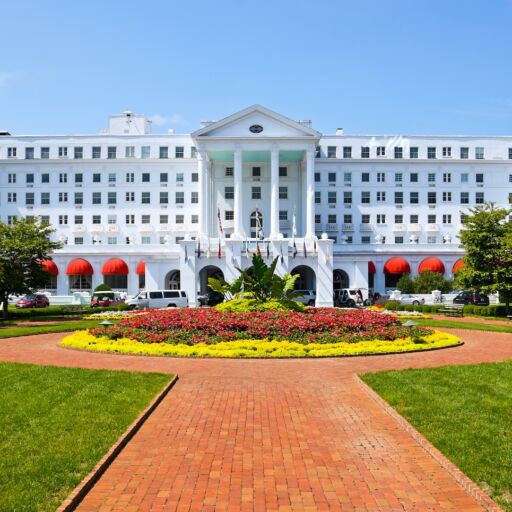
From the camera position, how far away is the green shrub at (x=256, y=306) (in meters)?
27.1

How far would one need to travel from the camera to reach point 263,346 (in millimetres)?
20875

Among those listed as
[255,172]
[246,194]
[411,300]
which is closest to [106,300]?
[246,194]

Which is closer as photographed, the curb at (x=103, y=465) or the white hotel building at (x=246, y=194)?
the curb at (x=103, y=465)

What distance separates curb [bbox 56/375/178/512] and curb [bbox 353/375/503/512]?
5.03 meters

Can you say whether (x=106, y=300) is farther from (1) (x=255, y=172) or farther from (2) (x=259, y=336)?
(2) (x=259, y=336)

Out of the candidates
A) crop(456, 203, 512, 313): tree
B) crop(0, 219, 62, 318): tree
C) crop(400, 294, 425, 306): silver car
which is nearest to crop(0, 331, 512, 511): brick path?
crop(0, 219, 62, 318): tree

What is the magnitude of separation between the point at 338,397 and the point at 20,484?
782 centimetres

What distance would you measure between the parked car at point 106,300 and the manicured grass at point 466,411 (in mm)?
39325

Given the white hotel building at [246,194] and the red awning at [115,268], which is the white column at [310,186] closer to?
the white hotel building at [246,194]

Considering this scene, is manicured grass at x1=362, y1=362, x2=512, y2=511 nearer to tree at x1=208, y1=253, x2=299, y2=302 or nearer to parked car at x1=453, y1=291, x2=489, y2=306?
tree at x1=208, y1=253, x2=299, y2=302

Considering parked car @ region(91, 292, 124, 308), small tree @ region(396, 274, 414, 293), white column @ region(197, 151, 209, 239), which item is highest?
white column @ region(197, 151, 209, 239)

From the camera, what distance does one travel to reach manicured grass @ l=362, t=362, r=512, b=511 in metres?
8.44

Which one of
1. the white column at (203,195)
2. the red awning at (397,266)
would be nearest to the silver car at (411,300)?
the red awning at (397,266)

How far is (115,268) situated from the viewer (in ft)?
A: 217
